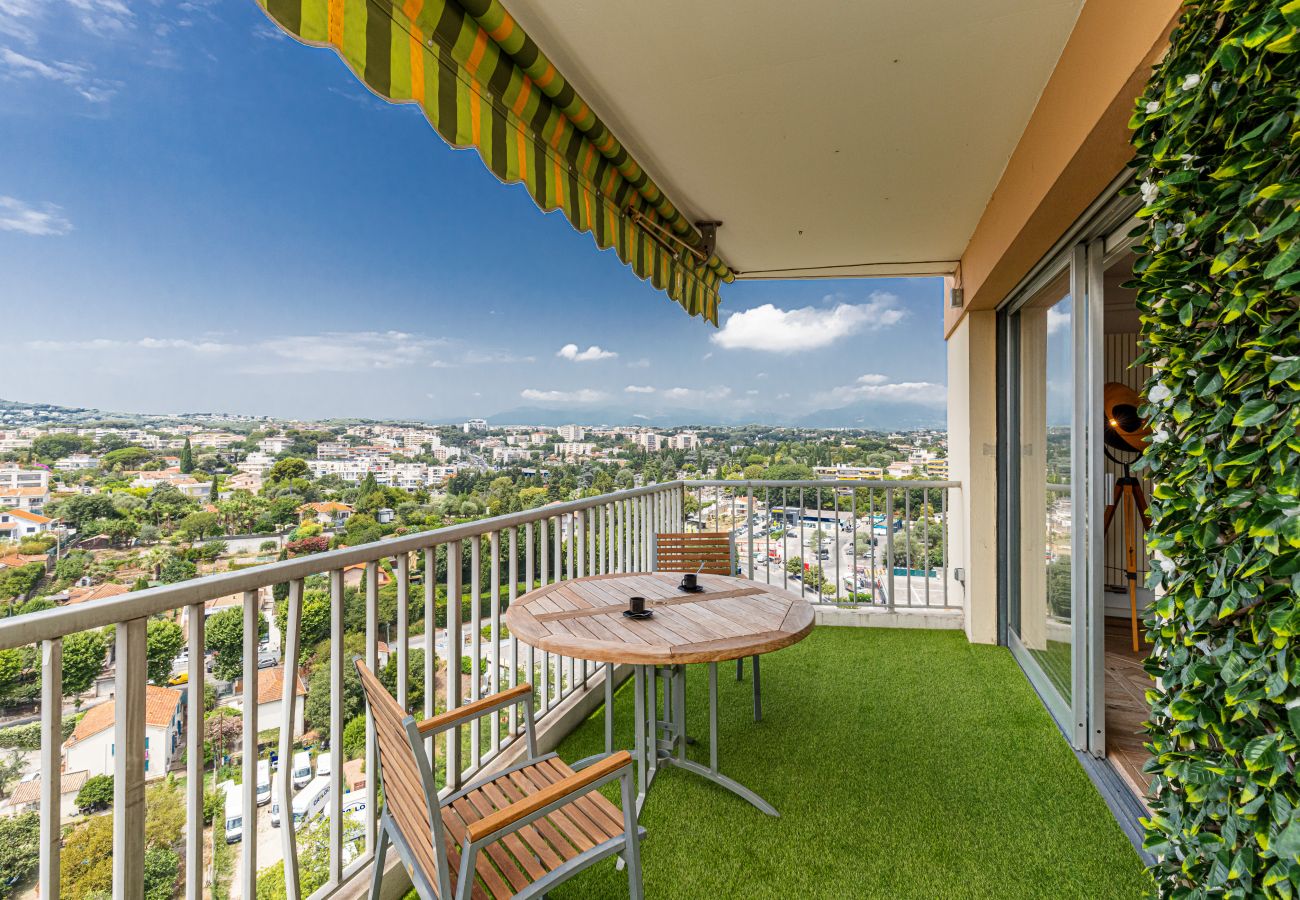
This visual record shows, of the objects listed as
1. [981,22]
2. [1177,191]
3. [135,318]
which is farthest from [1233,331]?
[135,318]

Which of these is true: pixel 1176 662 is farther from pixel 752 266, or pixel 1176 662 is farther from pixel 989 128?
pixel 752 266

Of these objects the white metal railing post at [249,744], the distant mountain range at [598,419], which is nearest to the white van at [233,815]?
the white metal railing post at [249,744]

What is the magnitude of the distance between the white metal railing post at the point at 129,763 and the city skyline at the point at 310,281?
2424mm

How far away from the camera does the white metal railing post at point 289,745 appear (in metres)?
1.52

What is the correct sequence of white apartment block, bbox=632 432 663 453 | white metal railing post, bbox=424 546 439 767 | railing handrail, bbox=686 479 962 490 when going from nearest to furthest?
1. white metal railing post, bbox=424 546 439 767
2. railing handrail, bbox=686 479 962 490
3. white apartment block, bbox=632 432 663 453

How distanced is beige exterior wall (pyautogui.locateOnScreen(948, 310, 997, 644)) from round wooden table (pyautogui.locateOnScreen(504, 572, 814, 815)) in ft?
7.46

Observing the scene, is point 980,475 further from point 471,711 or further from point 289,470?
point 289,470

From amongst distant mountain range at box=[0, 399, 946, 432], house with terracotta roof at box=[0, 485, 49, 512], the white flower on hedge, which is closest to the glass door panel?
the white flower on hedge

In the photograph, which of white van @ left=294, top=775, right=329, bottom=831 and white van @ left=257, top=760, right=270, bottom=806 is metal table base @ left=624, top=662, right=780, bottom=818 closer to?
white van @ left=294, top=775, right=329, bottom=831

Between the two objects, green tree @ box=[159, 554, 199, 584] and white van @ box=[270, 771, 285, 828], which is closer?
green tree @ box=[159, 554, 199, 584]

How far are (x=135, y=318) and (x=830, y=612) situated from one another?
775 cm

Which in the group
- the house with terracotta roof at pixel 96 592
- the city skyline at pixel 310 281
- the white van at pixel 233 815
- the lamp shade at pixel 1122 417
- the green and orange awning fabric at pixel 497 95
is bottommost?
the white van at pixel 233 815

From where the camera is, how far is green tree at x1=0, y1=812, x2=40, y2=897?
3.33ft

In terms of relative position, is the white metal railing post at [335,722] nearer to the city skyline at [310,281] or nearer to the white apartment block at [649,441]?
the city skyline at [310,281]
